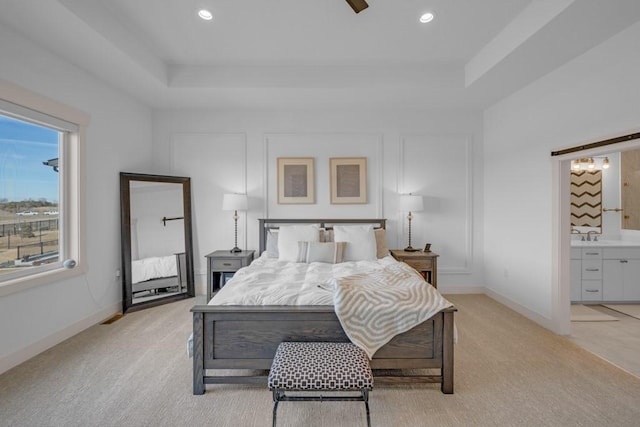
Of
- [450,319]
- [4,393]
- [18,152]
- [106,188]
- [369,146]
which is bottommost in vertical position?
[4,393]

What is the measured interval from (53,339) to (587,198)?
22.0 feet

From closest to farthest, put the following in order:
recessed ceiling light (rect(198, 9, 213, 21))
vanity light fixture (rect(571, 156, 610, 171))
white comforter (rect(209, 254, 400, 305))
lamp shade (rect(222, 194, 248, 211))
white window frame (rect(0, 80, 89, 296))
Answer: white comforter (rect(209, 254, 400, 305)) → recessed ceiling light (rect(198, 9, 213, 21)) → white window frame (rect(0, 80, 89, 296)) → lamp shade (rect(222, 194, 248, 211)) → vanity light fixture (rect(571, 156, 610, 171))

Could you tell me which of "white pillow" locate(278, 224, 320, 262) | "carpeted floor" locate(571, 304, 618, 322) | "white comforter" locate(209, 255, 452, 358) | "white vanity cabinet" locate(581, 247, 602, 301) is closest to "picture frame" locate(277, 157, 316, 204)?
"white pillow" locate(278, 224, 320, 262)

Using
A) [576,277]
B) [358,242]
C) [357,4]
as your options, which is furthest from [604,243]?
[357,4]

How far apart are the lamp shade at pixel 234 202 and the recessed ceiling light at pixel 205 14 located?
206 centimetres

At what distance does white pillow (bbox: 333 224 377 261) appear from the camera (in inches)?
145

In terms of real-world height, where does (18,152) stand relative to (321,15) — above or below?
below

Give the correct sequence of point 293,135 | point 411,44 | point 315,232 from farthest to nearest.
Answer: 1. point 293,135
2. point 315,232
3. point 411,44

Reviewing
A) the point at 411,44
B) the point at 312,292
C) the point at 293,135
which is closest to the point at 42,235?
the point at 312,292

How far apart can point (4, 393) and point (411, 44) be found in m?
4.51

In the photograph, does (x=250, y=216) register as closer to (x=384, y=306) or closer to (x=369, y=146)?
(x=369, y=146)

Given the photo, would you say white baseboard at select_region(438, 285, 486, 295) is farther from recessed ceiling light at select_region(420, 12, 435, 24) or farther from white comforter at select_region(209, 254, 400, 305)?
recessed ceiling light at select_region(420, 12, 435, 24)

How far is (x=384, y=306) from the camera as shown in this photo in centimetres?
208

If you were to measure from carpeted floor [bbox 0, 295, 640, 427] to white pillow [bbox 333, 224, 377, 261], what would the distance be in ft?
4.48
